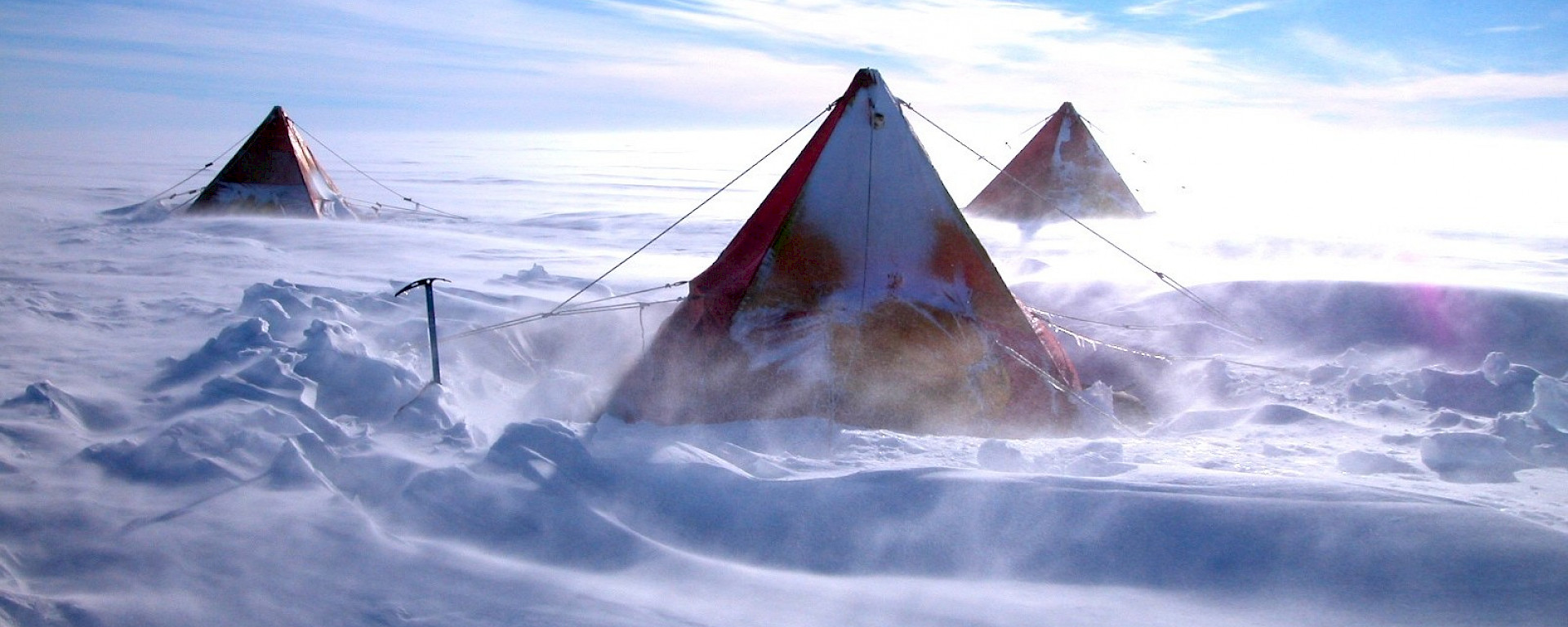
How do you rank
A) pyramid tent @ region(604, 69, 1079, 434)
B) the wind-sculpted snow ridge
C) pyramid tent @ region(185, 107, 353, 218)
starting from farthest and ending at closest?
pyramid tent @ region(185, 107, 353, 218) < pyramid tent @ region(604, 69, 1079, 434) < the wind-sculpted snow ridge

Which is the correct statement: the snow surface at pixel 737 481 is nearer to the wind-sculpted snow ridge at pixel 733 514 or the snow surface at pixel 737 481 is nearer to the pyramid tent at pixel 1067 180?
the wind-sculpted snow ridge at pixel 733 514

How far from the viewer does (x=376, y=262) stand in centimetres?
891

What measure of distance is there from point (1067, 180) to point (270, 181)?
12007 millimetres

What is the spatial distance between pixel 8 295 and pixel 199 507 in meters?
4.99

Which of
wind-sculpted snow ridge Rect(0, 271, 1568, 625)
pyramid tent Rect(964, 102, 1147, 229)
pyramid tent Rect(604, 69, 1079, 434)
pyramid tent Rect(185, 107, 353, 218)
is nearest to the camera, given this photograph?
wind-sculpted snow ridge Rect(0, 271, 1568, 625)

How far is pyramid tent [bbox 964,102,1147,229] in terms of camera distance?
13297 millimetres

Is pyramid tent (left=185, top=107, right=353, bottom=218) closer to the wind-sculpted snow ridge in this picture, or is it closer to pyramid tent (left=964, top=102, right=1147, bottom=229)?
the wind-sculpted snow ridge

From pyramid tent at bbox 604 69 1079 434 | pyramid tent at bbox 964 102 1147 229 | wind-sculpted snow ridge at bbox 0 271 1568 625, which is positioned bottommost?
wind-sculpted snow ridge at bbox 0 271 1568 625

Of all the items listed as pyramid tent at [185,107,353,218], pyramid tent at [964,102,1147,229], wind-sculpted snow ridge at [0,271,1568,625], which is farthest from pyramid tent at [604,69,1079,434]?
pyramid tent at [185,107,353,218]

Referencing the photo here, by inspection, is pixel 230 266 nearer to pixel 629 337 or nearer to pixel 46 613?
pixel 629 337

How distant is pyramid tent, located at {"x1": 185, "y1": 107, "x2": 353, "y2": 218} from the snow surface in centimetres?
615

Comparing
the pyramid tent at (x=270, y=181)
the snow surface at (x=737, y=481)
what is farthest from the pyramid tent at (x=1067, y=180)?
the pyramid tent at (x=270, y=181)

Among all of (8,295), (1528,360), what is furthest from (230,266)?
(1528,360)

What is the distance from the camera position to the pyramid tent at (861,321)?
415cm
